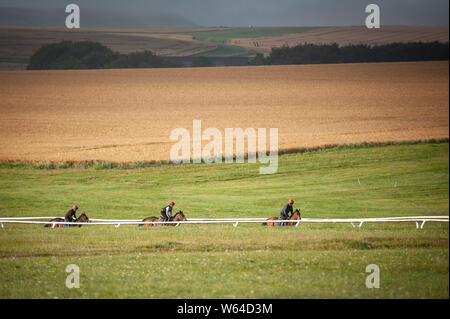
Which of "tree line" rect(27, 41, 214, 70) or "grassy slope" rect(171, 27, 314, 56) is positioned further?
"grassy slope" rect(171, 27, 314, 56)

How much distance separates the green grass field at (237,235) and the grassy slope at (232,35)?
1292 inches

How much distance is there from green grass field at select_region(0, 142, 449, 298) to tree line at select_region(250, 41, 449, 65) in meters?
8.46

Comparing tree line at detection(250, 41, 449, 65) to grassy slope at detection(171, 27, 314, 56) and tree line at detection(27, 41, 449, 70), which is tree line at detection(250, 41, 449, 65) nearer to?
tree line at detection(27, 41, 449, 70)

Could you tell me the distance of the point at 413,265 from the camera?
41.1ft

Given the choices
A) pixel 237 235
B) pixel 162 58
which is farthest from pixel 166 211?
pixel 162 58

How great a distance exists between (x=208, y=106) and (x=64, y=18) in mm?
18649

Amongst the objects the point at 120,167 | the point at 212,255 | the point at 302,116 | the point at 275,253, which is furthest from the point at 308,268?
the point at 302,116

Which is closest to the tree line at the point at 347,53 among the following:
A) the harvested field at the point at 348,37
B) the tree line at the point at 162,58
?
the tree line at the point at 162,58

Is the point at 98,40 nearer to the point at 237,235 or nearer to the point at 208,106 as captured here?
the point at 208,106

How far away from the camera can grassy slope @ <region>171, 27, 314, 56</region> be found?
224ft

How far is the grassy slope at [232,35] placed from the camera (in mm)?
68250

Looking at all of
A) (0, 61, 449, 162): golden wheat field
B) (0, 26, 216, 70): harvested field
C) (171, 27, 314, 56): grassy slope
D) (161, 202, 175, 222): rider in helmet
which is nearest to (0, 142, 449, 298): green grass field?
(161, 202, 175, 222): rider in helmet

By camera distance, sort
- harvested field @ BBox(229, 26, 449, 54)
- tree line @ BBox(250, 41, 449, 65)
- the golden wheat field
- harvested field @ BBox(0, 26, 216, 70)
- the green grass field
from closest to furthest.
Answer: the green grass field → the golden wheat field → tree line @ BBox(250, 41, 449, 65) → harvested field @ BBox(229, 26, 449, 54) → harvested field @ BBox(0, 26, 216, 70)

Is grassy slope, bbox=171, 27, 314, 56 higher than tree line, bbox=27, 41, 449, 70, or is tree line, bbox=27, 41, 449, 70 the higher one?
grassy slope, bbox=171, 27, 314, 56
